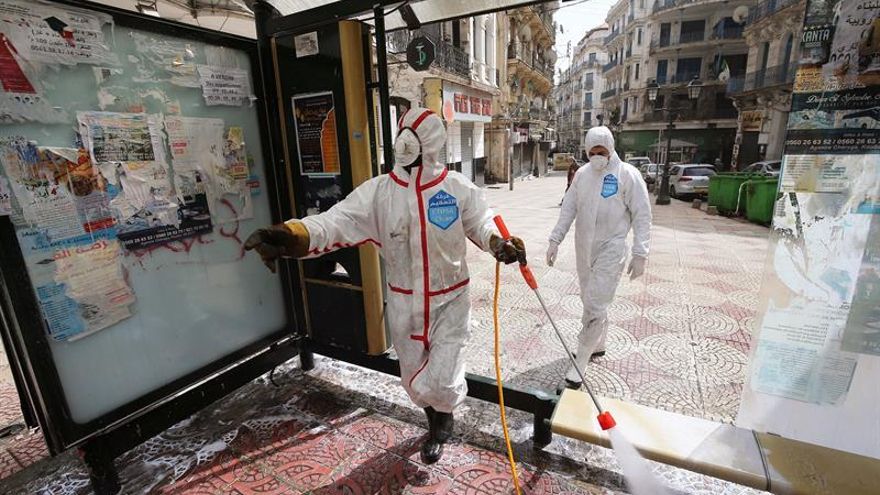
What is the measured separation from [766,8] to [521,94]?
46.4ft

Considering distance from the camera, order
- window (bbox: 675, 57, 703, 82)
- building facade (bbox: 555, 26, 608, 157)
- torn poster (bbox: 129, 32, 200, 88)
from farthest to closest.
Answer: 1. building facade (bbox: 555, 26, 608, 157)
2. window (bbox: 675, 57, 703, 82)
3. torn poster (bbox: 129, 32, 200, 88)

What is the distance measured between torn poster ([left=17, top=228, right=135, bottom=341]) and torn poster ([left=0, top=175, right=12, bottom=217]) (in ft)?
0.35

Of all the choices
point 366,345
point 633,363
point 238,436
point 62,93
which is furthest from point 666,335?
point 62,93

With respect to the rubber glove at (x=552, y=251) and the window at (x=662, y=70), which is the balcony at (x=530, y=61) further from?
the rubber glove at (x=552, y=251)

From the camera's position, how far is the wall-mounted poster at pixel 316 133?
9.27 feet

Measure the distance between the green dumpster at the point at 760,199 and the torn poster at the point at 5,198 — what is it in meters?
12.0

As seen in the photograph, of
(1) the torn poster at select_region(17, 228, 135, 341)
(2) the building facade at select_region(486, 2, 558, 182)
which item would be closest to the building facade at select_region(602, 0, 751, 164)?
(2) the building facade at select_region(486, 2, 558, 182)

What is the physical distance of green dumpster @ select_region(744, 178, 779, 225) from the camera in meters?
9.53

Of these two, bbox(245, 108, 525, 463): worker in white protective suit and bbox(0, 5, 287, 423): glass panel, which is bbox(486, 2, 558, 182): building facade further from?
bbox(245, 108, 525, 463): worker in white protective suit

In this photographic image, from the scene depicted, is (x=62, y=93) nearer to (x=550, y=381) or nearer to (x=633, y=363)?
(x=550, y=381)

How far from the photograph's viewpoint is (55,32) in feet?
6.58

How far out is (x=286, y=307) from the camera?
11.2 feet

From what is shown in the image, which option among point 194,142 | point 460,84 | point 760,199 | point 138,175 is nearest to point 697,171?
point 760,199

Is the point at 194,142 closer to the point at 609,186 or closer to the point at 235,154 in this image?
the point at 235,154
